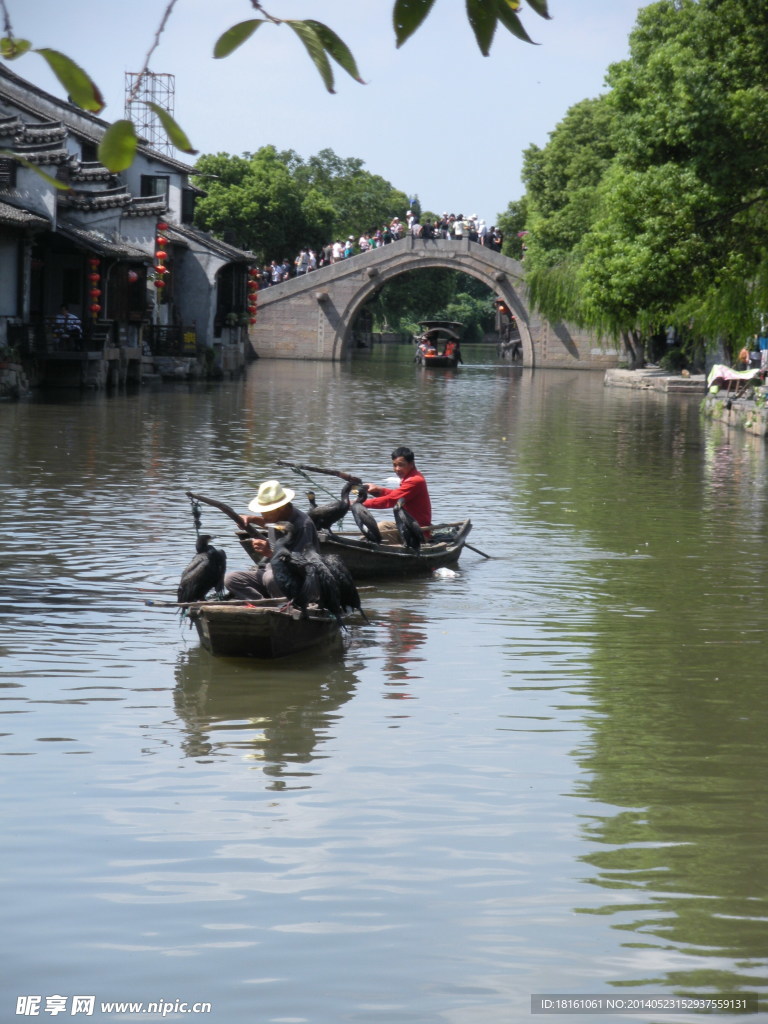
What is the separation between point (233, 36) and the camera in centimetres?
313

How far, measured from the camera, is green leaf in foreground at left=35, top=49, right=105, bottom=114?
9.88 feet

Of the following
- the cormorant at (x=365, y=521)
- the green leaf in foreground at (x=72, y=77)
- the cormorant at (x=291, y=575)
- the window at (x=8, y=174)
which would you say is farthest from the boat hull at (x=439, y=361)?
the green leaf in foreground at (x=72, y=77)

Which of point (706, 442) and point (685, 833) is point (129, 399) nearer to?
point (706, 442)

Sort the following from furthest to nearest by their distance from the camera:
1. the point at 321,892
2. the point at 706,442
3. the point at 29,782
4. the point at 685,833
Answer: the point at 706,442, the point at 29,782, the point at 685,833, the point at 321,892

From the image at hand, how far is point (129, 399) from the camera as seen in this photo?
108 ft

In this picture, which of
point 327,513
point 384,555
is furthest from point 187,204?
point 327,513

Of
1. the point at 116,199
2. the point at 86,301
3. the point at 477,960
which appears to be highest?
the point at 116,199

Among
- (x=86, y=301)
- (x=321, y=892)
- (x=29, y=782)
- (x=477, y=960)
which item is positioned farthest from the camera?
(x=86, y=301)

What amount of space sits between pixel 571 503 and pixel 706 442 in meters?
9.71

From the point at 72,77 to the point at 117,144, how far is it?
0.56ft

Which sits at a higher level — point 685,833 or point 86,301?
point 86,301

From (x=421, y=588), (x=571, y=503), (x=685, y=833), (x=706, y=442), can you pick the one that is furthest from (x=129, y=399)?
(x=685, y=833)

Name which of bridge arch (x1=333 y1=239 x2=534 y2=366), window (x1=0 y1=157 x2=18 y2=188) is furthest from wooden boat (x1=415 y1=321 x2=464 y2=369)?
window (x1=0 y1=157 x2=18 y2=188)

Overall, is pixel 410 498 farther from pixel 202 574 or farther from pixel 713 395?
pixel 713 395
